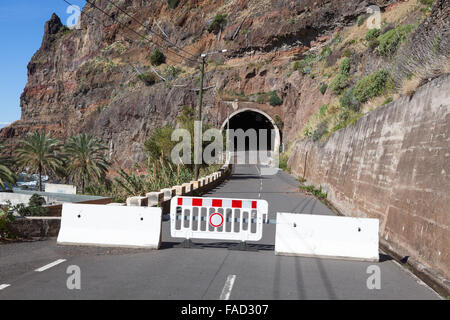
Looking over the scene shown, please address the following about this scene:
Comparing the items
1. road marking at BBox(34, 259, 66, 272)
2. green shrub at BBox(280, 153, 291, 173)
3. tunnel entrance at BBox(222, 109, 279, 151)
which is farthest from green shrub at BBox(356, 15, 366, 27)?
road marking at BBox(34, 259, 66, 272)

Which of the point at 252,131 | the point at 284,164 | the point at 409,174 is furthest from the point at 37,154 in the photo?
the point at 252,131

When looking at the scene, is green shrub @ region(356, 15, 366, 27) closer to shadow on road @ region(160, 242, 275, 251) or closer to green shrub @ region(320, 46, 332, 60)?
green shrub @ region(320, 46, 332, 60)

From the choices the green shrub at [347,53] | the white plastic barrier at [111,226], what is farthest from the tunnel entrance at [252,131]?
the white plastic barrier at [111,226]

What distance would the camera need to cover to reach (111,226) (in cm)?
904

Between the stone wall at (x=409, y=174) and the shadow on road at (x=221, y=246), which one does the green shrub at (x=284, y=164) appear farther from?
the shadow on road at (x=221, y=246)

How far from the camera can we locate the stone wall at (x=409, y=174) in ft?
24.3

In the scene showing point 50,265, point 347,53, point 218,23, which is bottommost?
point 50,265

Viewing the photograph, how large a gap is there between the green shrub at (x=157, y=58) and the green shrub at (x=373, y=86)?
7266 cm

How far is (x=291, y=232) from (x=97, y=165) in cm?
3763

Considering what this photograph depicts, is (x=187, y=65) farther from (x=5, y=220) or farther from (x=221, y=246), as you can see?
(x=221, y=246)

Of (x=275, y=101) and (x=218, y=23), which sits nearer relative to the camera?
(x=275, y=101)

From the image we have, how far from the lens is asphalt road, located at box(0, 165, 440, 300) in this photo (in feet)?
19.5

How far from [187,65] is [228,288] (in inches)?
3248

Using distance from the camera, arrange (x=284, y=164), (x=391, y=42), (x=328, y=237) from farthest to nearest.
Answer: (x=284, y=164), (x=391, y=42), (x=328, y=237)
